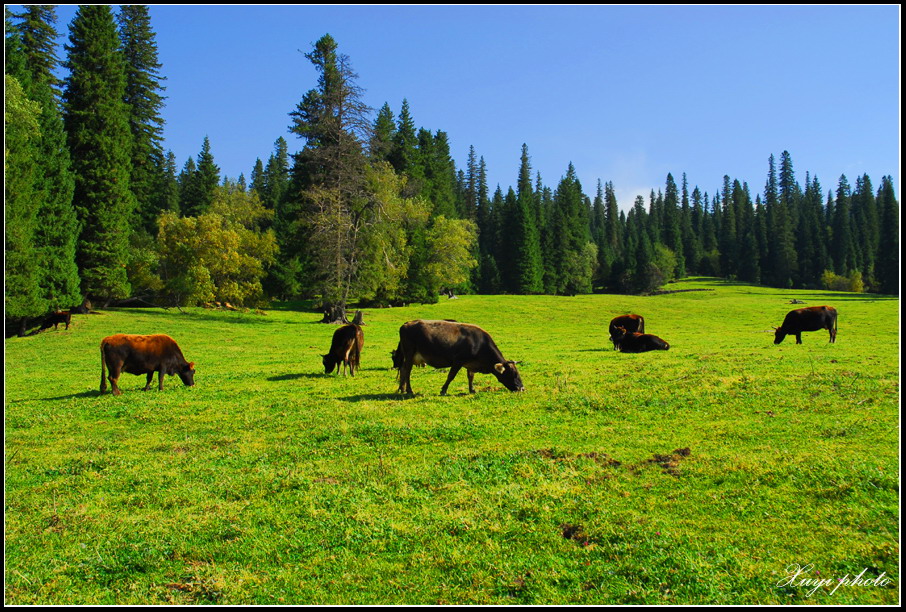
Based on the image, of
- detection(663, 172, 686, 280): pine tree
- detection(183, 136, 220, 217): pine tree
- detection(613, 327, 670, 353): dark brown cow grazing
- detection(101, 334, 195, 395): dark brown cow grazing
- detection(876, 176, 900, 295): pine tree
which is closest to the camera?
detection(101, 334, 195, 395): dark brown cow grazing

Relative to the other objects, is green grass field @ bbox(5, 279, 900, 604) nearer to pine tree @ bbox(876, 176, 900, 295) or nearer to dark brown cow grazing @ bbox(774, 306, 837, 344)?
dark brown cow grazing @ bbox(774, 306, 837, 344)

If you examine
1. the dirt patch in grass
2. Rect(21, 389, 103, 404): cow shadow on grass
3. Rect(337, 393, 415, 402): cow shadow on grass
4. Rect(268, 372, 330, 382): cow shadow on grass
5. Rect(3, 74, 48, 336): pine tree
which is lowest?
Rect(21, 389, 103, 404): cow shadow on grass

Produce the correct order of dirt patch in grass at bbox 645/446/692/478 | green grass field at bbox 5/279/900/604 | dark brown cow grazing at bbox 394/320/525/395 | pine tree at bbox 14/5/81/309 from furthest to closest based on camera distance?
pine tree at bbox 14/5/81/309, dark brown cow grazing at bbox 394/320/525/395, dirt patch in grass at bbox 645/446/692/478, green grass field at bbox 5/279/900/604

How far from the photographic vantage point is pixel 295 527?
18.9 ft

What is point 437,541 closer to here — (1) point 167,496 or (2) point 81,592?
(2) point 81,592

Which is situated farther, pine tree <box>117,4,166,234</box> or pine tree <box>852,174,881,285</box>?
pine tree <box>852,174,881,285</box>

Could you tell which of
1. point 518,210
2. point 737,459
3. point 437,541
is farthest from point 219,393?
point 518,210

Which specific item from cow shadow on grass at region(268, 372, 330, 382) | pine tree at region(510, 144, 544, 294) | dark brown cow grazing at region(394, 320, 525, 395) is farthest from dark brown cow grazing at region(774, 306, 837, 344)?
pine tree at region(510, 144, 544, 294)

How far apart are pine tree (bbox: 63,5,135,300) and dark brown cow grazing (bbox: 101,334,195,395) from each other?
26.6m

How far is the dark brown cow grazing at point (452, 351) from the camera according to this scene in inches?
514

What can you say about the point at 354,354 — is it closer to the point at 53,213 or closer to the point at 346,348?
the point at 346,348

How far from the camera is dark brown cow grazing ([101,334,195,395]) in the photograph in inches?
574

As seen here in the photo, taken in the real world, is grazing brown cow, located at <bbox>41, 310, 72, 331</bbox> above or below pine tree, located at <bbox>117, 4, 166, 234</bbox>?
below

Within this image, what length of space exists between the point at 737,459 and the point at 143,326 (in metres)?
35.3
